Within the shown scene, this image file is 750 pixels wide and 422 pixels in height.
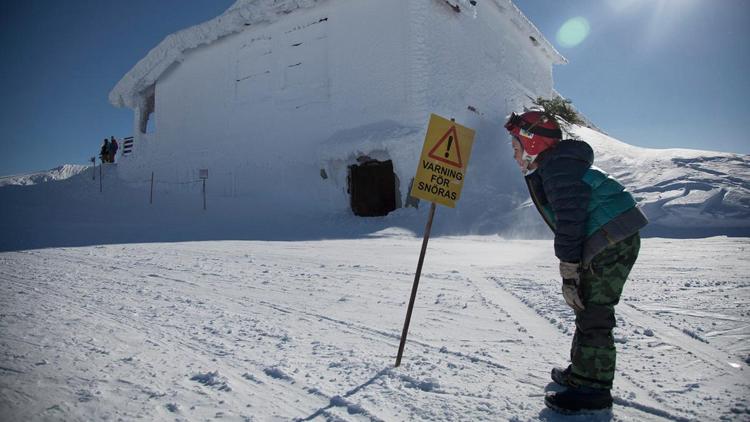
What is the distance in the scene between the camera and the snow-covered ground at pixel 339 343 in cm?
209

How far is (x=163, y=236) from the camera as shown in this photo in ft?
32.5

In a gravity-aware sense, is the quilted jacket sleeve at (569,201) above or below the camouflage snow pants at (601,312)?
above

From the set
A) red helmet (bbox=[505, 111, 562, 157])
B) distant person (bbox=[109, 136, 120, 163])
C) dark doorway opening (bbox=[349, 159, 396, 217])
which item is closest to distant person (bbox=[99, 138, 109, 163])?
distant person (bbox=[109, 136, 120, 163])

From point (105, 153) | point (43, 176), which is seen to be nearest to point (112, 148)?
point (105, 153)

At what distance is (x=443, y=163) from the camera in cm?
299

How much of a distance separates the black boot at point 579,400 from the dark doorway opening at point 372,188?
11444 millimetres

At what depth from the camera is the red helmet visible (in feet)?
7.87

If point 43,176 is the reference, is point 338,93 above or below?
above

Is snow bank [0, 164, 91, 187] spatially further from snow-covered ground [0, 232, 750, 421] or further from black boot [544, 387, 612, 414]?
black boot [544, 387, 612, 414]

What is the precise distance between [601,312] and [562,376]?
478 mm

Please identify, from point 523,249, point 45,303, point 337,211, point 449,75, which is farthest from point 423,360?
point 449,75

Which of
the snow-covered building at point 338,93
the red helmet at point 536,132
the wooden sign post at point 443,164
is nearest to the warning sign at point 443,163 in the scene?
the wooden sign post at point 443,164

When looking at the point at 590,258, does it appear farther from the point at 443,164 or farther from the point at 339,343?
the point at 339,343

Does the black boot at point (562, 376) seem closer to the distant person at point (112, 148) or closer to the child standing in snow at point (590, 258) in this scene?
the child standing in snow at point (590, 258)
